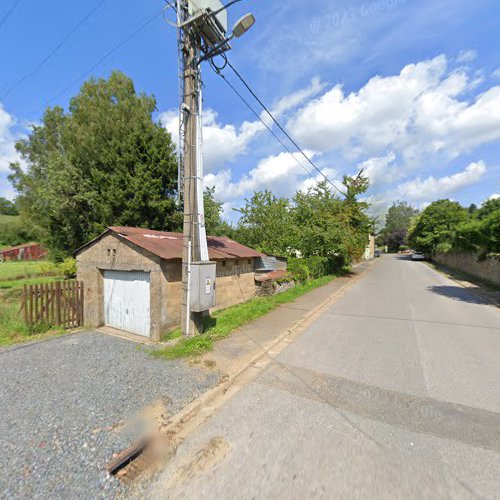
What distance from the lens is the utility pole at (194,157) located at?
19.4 feet

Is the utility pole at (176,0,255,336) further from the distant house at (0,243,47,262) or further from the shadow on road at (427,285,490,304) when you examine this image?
the distant house at (0,243,47,262)

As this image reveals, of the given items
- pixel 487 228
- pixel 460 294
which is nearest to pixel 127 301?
pixel 487 228

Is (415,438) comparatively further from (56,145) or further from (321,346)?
(56,145)

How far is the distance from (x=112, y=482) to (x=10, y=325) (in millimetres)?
7400

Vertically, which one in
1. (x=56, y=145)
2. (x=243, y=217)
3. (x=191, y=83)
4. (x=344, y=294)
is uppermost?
(x=56, y=145)

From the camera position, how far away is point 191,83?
6.08 m

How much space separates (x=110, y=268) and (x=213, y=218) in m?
14.4

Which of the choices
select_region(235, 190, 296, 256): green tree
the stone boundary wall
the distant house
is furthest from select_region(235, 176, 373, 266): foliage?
the distant house

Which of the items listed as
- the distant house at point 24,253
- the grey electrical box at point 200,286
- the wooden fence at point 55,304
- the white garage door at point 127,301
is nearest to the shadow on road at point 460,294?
the grey electrical box at point 200,286

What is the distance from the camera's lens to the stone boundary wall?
15.4m

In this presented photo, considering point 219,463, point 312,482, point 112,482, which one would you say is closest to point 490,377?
point 312,482

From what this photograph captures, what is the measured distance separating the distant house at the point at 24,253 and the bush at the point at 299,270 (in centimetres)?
4642

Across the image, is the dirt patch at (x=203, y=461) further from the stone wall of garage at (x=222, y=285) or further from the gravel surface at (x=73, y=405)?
the stone wall of garage at (x=222, y=285)

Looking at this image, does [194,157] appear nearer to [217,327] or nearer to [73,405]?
[217,327]
